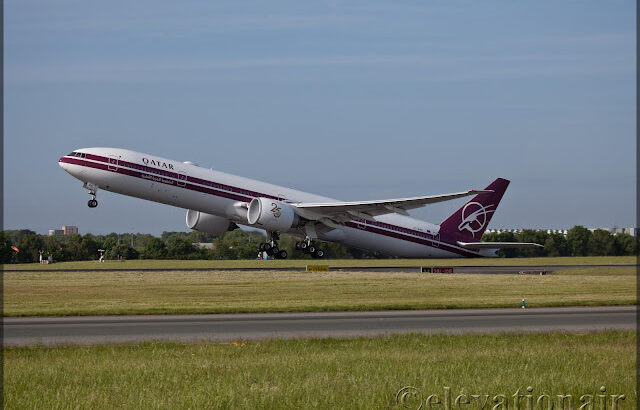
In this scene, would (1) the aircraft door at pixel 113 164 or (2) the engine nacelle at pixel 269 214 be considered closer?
(1) the aircraft door at pixel 113 164

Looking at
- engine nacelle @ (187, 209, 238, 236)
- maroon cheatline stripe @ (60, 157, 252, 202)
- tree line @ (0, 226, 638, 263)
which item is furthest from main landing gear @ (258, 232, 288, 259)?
tree line @ (0, 226, 638, 263)

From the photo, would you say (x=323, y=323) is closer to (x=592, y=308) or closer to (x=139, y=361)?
(x=139, y=361)

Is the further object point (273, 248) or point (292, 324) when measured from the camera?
point (273, 248)

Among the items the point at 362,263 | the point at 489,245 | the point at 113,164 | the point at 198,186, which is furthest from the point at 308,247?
the point at 362,263

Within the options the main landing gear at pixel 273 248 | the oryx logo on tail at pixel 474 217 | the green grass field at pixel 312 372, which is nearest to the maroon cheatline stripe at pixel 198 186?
the main landing gear at pixel 273 248

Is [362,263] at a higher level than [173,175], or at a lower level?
lower

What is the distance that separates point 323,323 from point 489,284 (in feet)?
75.4

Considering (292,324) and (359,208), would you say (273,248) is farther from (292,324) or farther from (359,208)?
(292,324)

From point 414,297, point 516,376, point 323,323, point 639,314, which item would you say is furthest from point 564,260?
point 516,376

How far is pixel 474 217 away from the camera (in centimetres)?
6300

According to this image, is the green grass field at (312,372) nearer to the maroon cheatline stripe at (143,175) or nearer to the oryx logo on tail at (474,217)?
the maroon cheatline stripe at (143,175)

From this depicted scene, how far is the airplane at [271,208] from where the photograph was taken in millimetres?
44688

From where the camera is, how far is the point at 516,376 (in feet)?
44.9

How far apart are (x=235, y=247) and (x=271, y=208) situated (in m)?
42.6
